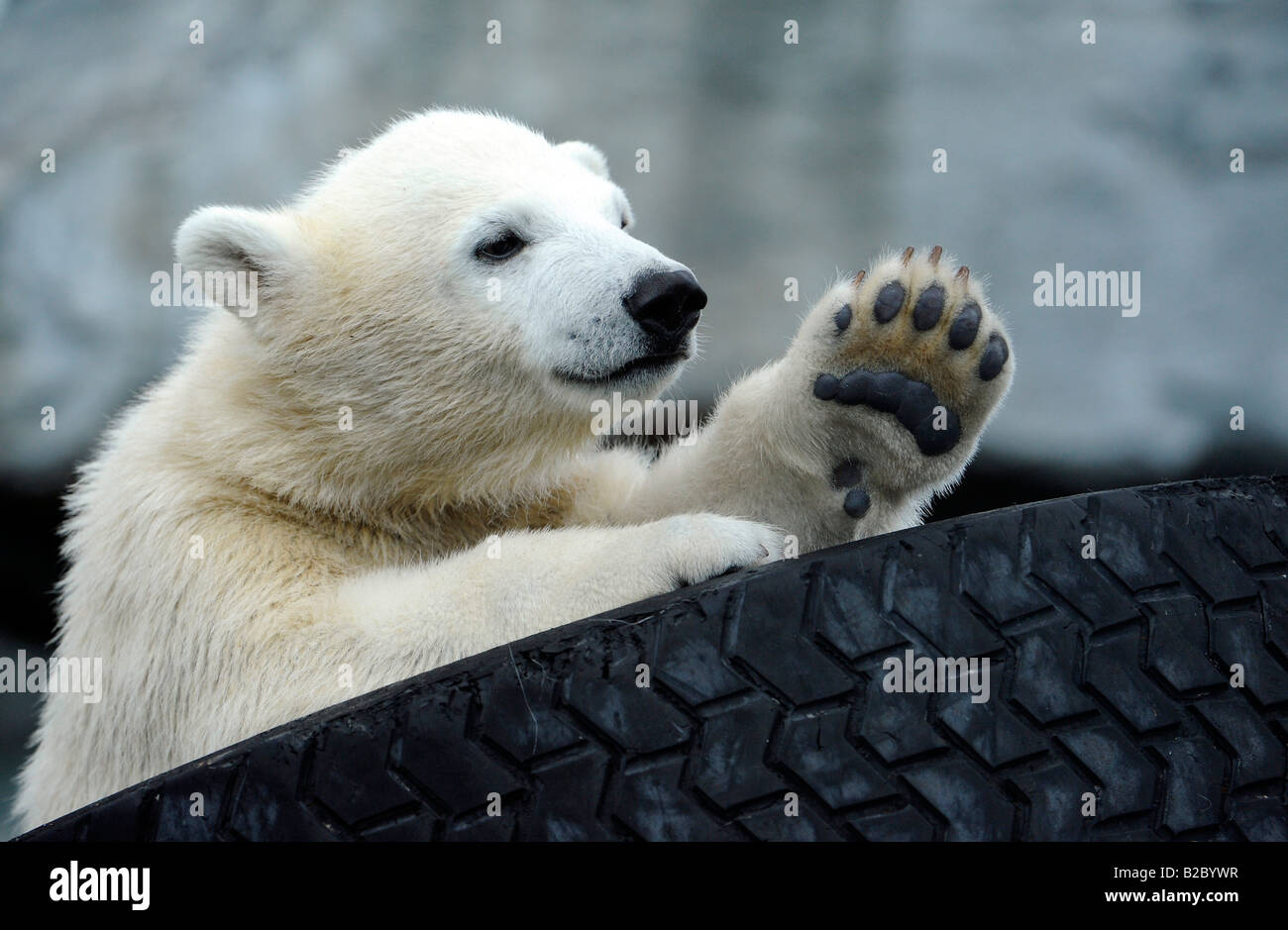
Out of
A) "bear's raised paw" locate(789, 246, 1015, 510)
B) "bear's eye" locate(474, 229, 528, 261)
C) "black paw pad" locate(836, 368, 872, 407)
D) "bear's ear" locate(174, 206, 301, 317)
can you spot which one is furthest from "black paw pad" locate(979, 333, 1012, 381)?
"bear's ear" locate(174, 206, 301, 317)

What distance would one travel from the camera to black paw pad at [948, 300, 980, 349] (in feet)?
7.97

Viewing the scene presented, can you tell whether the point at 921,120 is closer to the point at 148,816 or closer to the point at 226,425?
the point at 226,425

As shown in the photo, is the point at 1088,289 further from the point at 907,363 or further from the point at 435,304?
the point at 435,304

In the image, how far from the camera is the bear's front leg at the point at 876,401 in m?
2.46

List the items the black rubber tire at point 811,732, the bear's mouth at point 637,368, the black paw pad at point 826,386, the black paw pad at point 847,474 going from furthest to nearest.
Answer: the bear's mouth at point 637,368 → the black paw pad at point 847,474 → the black paw pad at point 826,386 → the black rubber tire at point 811,732

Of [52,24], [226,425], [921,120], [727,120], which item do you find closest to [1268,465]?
[921,120]

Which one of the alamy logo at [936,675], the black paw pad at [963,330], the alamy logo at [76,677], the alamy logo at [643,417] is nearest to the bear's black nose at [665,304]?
the alamy logo at [643,417]

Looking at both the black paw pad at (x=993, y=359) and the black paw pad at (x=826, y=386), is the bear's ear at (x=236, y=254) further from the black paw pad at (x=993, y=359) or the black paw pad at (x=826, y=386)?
the black paw pad at (x=993, y=359)

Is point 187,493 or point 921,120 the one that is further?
point 921,120

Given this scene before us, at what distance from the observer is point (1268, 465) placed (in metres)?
4.17

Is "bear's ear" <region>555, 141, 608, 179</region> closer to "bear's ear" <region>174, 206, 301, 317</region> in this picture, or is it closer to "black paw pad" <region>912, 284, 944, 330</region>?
"bear's ear" <region>174, 206, 301, 317</region>

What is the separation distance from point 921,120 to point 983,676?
2966 millimetres

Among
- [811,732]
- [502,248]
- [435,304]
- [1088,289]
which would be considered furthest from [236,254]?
[1088,289]
